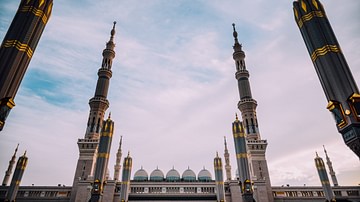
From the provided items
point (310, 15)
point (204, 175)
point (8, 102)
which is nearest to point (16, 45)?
point (8, 102)

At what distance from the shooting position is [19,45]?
1684cm

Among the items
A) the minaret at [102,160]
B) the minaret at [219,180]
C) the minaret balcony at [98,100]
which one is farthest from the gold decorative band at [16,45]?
the minaret balcony at [98,100]

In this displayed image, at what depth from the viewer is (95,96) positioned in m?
56.2

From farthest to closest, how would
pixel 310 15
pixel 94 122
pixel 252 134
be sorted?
pixel 94 122
pixel 252 134
pixel 310 15

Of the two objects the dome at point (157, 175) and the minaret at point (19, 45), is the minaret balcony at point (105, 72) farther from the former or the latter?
the minaret at point (19, 45)

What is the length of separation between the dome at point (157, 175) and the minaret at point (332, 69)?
179ft

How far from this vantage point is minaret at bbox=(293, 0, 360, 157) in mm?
13383

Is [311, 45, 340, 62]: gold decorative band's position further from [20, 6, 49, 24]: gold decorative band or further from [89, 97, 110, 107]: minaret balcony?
[89, 97, 110, 107]: minaret balcony

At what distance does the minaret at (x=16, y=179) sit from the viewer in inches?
1574

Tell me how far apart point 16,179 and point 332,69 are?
50.3 meters

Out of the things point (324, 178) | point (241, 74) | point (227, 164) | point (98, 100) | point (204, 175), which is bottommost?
point (324, 178)

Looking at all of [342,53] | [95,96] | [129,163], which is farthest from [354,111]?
[95,96]

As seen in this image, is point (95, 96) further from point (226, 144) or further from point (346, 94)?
point (346, 94)

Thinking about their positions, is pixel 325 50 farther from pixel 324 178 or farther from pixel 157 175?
pixel 157 175
